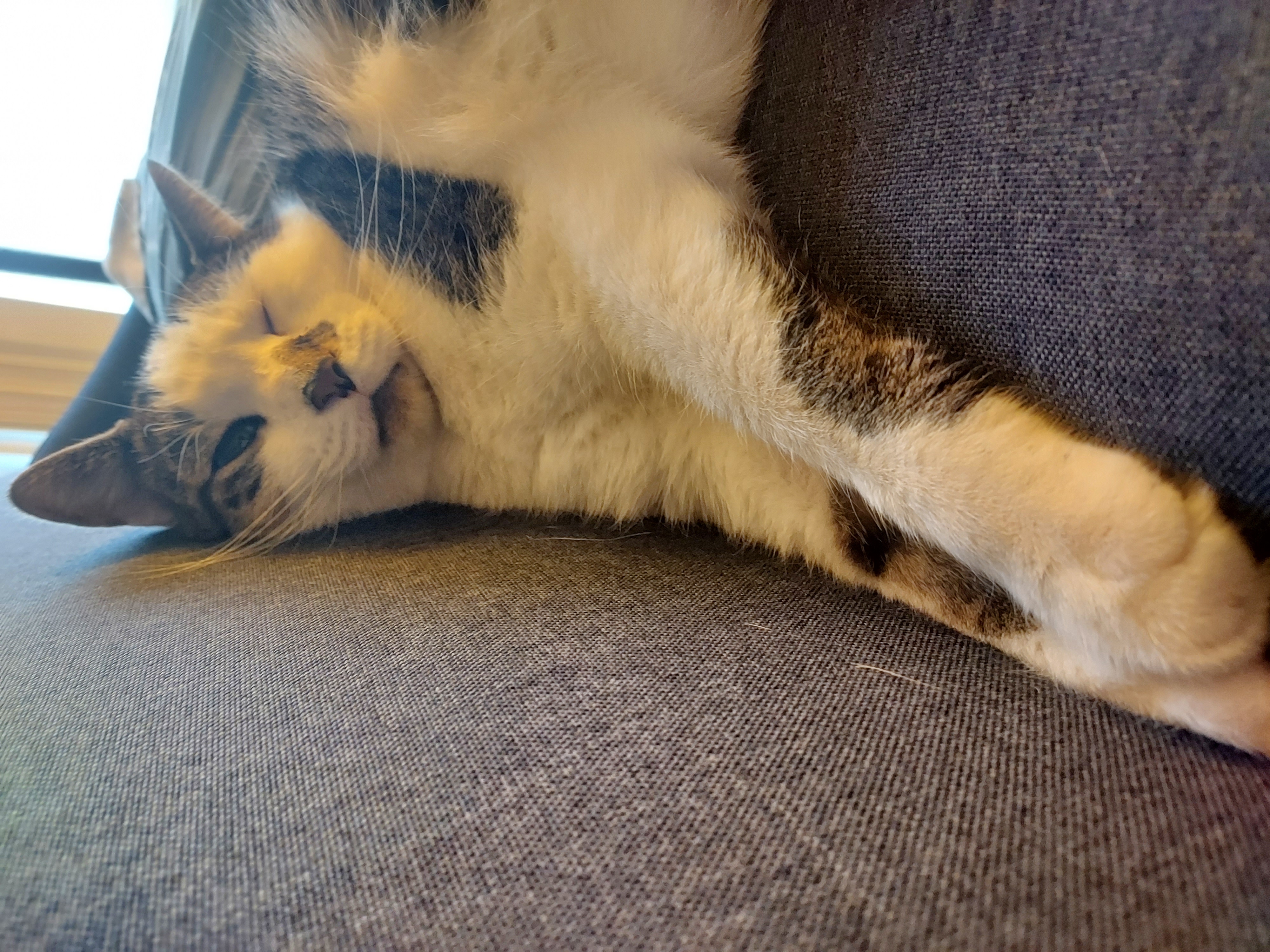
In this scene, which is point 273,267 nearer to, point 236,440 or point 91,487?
point 236,440

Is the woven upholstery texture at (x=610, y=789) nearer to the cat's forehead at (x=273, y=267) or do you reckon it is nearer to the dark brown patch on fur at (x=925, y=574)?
the dark brown patch on fur at (x=925, y=574)

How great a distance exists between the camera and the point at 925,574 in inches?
26.7

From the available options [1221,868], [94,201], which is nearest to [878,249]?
[1221,868]

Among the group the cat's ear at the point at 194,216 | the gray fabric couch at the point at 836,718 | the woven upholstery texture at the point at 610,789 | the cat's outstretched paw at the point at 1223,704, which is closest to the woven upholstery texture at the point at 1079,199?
the gray fabric couch at the point at 836,718

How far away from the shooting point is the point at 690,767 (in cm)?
54

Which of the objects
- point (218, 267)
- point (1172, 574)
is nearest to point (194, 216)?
point (218, 267)

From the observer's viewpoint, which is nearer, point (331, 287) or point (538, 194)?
point (538, 194)

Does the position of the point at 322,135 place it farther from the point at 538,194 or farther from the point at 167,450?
the point at 167,450

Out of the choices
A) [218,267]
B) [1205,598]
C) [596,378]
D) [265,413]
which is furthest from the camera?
[218,267]

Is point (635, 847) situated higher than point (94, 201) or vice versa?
point (635, 847)

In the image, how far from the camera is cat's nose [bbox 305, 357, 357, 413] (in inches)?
37.5

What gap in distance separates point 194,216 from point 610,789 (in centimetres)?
109

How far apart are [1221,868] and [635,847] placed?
0.33 meters

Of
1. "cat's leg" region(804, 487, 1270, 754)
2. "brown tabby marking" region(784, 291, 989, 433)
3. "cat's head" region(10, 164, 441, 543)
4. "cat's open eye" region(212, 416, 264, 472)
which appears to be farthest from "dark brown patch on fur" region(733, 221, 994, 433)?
"cat's open eye" region(212, 416, 264, 472)
